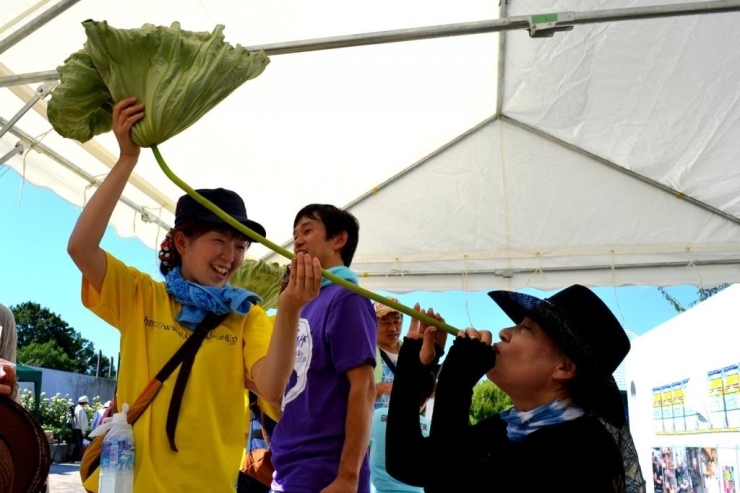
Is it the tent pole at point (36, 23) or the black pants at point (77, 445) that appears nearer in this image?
the tent pole at point (36, 23)

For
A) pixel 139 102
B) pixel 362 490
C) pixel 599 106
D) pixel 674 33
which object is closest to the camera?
pixel 139 102

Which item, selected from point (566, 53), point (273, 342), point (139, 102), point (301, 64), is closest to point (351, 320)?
point (273, 342)

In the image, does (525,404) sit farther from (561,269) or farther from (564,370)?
(561,269)

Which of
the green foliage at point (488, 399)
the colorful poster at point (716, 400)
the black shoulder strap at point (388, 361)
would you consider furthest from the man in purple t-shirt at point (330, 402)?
the green foliage at point (488, 399)

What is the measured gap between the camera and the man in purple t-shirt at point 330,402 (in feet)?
5.80

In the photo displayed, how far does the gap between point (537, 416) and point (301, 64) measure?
2815 millimetres

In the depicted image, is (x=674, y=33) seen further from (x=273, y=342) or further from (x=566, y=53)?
(x=273, y=342)

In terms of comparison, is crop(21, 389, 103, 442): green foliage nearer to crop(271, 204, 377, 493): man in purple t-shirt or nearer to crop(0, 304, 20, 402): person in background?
crop(0, 304, 20, 402): person in background

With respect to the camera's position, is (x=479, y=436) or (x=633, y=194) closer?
(x=479, y=436)

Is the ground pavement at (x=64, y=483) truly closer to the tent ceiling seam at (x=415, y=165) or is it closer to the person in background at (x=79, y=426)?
the person in background at (x=79, y=426)

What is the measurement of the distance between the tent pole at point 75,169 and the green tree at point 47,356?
2445 inches

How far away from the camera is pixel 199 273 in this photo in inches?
70.6

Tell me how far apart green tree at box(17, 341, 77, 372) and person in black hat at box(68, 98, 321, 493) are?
64.9 metres

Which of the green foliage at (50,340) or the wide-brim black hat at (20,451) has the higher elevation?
the green foliage at (50,340)
